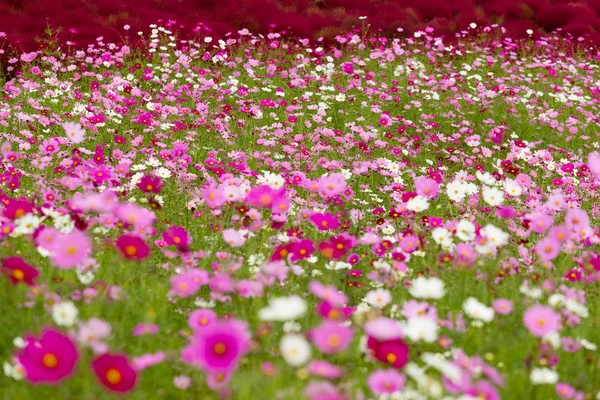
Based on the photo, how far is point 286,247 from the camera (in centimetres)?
225

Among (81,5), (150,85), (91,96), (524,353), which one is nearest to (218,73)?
(150,85)

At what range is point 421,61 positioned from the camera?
838 cm

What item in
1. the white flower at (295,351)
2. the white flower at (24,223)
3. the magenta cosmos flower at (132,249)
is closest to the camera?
the white flower at (295,351)

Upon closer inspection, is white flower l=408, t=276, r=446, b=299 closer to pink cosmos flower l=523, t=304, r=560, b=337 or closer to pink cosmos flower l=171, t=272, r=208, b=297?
pink cosmos flower l=523, t=304, r=560, b=337

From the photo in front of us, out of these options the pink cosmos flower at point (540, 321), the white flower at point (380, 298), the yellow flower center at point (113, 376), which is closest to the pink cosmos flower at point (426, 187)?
the white flower at point (380, 298)

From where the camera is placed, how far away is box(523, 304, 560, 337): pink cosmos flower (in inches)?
70.8

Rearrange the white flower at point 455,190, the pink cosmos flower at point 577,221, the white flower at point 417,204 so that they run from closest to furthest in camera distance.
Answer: the pink cosmos flower at point 577,221, the white flower at point 417,204, the white flower at point 455,190

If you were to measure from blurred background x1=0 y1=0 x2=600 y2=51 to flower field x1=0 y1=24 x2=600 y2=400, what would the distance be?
72 cm

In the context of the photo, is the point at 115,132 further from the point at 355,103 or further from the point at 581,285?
the point at 581,285

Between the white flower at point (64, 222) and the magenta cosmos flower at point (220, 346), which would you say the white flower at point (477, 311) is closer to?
the magenta cosmos flower at point (220, 346)

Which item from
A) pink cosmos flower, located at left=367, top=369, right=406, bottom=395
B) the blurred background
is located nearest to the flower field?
pink cosmos flower, located at left=367, top=369, right=406, bottom=395

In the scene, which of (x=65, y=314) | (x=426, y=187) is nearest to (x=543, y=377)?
(x=426, y=187)

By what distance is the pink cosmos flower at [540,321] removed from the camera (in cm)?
180

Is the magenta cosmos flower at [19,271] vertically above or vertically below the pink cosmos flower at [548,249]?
above
